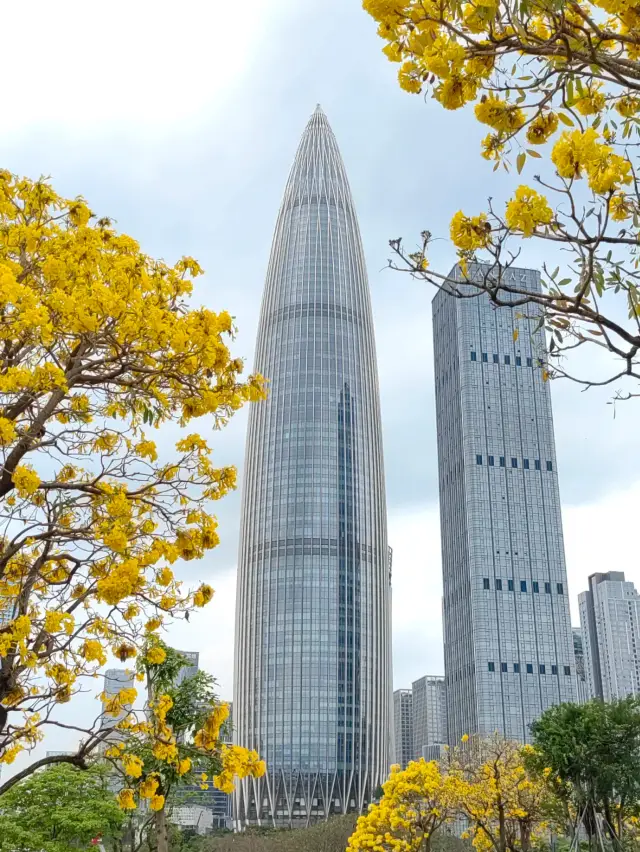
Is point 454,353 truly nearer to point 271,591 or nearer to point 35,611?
point 271,591

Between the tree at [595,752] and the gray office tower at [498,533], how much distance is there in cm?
7605

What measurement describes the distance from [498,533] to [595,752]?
8571 cm

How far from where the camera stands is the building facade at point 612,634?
13462 centimetres

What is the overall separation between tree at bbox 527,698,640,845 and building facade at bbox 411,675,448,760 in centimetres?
14585

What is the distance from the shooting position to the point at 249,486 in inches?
4117

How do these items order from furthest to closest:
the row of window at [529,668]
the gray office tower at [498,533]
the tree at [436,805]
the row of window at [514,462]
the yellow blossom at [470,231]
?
the row of window at [514,462]
the gray office tower at [498,533]
the row of window at [529,668]
the tree at [436,805]
the yellow blossom at [470,231]

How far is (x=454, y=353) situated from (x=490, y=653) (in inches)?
1582

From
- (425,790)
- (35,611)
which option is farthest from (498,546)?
(35,611)

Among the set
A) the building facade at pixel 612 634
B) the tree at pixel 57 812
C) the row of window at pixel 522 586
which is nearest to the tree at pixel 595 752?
the tree at pixel 57 812

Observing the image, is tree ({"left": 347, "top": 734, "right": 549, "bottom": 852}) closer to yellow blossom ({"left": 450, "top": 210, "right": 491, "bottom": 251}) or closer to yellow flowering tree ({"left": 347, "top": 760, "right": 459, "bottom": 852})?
yellow flowering tree ({"left": 347, "top": 760, "right": 459, "bottom": 852})

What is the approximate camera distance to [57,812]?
20047 millimetres

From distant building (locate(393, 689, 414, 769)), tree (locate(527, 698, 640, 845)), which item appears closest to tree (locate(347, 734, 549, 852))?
tree (locate(527, 698, 640, 845))

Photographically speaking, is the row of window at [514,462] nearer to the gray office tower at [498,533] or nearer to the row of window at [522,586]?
the gray office tower at [498,533]

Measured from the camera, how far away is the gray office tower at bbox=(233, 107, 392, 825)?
9444 cm
